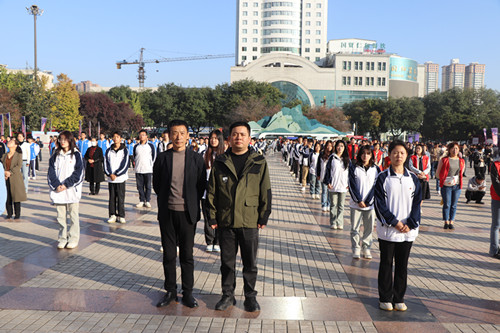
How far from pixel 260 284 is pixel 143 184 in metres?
6.77

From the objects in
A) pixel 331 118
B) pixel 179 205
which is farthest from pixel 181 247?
pixel 331 118

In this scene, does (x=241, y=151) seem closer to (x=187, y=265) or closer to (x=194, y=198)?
(x=194, y=198)

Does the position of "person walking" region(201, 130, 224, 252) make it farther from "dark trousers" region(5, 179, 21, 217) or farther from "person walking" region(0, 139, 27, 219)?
"dark trousers" region(5, 179, 21, 217)

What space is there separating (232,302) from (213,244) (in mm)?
2628

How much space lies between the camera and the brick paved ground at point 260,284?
448 centimetres

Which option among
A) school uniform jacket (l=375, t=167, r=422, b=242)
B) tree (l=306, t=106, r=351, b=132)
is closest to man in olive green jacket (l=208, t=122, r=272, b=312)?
school uniform jacket (l=375, t=167, r=422, b=242)

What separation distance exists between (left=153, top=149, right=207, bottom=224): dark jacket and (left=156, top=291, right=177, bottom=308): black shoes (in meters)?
0.81

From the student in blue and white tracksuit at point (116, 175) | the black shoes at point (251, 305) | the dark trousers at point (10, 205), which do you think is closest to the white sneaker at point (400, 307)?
the black shoes at point (251, 305)

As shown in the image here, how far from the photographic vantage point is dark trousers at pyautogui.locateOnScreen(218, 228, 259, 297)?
4793 millimetres

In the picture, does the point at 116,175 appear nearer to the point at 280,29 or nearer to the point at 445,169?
the point at 445,169

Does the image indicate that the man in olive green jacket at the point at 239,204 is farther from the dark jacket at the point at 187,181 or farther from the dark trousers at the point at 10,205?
the dark trousers at the point at 10,205

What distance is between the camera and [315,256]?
7215mm

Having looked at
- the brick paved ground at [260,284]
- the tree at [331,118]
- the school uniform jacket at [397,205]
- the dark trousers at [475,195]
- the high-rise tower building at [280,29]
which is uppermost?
the high-rise tower building at [280,29]

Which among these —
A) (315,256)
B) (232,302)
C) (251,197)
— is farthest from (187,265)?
(315,256)
